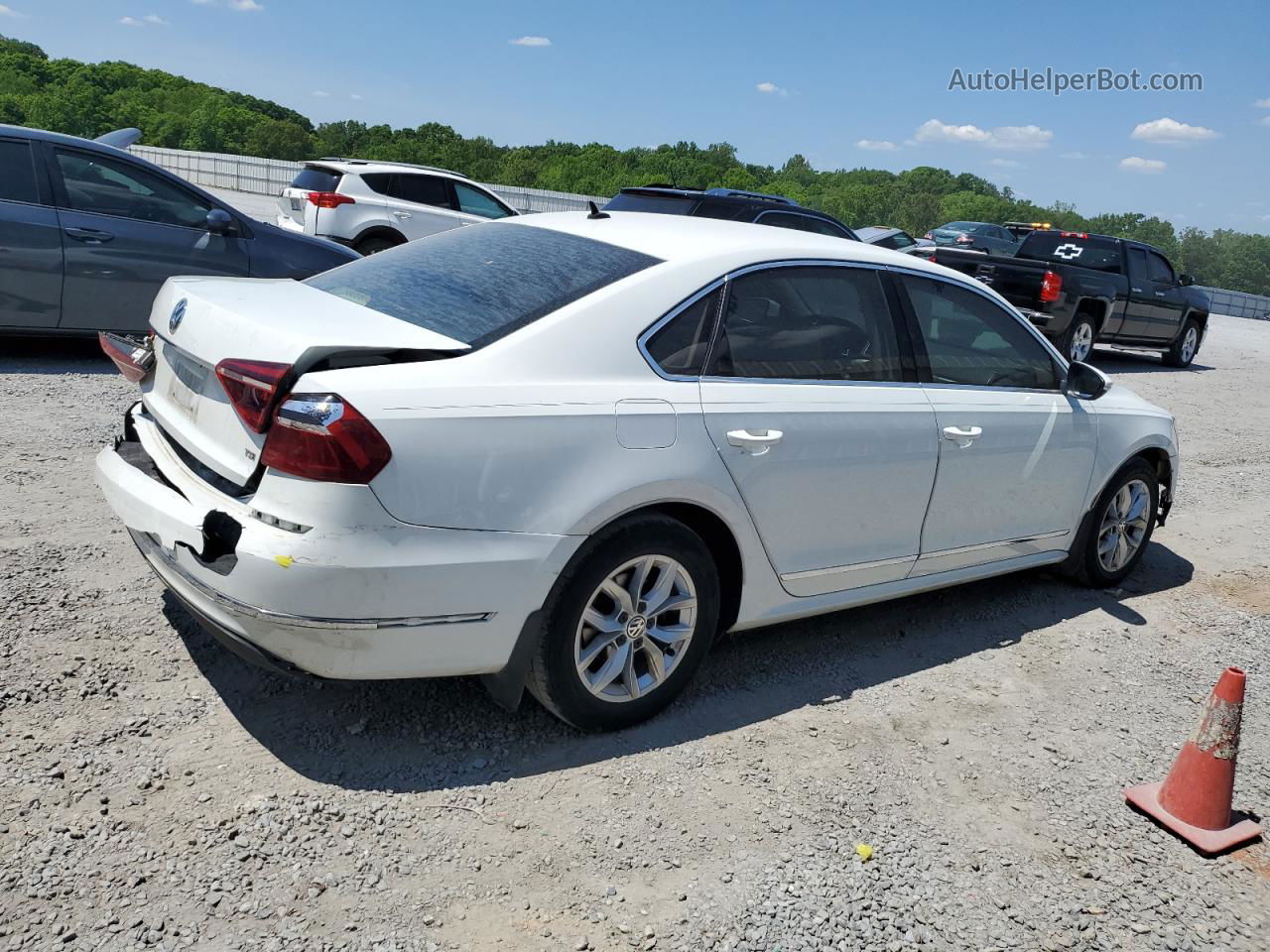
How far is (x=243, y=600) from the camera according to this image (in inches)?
119

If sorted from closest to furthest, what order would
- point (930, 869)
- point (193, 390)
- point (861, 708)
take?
point (930, 869)
point (193, 390)
point (861, 708)

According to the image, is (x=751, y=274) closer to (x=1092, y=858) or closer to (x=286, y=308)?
(x=286, y=308)

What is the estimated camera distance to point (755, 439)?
3.69 metres

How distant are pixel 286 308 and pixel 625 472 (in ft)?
4.00

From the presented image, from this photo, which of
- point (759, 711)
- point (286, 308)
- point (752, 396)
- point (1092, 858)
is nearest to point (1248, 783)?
point (1092, 858)

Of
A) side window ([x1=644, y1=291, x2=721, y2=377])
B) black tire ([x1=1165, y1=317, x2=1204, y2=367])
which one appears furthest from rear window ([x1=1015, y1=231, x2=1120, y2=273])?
side window ([x1=644, y1=291, x2=721, y2=377])

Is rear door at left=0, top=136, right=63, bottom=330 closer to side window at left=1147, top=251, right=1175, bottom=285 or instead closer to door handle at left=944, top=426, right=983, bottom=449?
door handle at left=944, top=426, right=983, bottom=449

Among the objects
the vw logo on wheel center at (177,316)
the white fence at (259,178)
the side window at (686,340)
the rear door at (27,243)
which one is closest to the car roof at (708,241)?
the side window at (686,340)

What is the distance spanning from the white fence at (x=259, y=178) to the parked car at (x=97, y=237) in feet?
79.7

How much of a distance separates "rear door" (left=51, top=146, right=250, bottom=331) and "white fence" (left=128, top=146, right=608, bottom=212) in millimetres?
24354

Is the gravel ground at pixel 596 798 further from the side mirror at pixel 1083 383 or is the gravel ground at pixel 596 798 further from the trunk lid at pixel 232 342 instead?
the side mirror at pixel 1083 383

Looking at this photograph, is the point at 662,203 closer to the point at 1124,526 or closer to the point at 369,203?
the point at 369,203

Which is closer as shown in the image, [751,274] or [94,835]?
[94,835]

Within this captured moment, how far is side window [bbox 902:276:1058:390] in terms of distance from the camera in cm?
454
